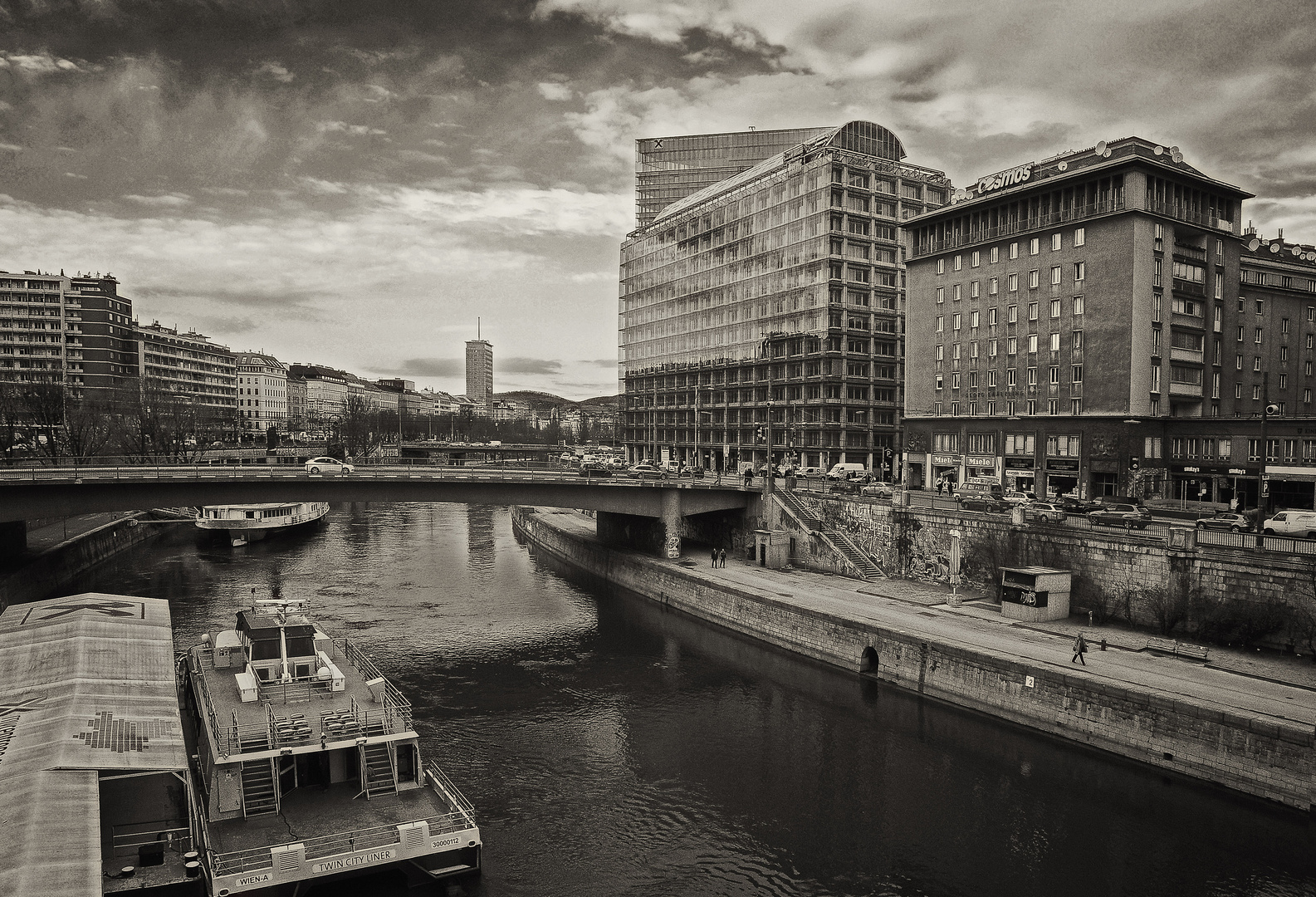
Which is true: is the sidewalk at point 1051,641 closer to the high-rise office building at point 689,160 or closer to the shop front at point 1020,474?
the shop front at point 1020,474

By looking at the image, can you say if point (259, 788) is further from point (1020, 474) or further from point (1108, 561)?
point (1020, 474)

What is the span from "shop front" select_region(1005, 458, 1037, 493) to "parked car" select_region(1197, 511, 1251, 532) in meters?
22.6

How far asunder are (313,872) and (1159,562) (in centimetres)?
3917

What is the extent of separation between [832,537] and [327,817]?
43.7m

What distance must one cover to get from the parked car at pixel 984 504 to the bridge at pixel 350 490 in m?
16.7

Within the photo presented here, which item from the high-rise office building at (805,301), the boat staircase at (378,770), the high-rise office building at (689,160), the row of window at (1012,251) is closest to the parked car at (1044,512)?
the row of window at (1012,251)

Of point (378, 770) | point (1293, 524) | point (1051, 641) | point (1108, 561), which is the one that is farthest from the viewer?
point (1293, 524)

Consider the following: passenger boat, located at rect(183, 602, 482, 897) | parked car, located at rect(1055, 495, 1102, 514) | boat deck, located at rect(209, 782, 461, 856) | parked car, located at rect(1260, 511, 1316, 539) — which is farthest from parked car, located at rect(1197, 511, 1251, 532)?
boat deck, located at rect(209, 782, 461, 856)

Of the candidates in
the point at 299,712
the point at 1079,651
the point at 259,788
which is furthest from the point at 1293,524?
the point at 259,788

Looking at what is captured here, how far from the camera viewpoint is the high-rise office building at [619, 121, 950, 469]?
340 feet

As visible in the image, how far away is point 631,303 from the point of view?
147m

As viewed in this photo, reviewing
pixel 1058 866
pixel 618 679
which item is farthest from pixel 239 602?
pixel 1058 866

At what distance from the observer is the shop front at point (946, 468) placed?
81312 mm

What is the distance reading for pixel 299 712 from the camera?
89.0 ft
